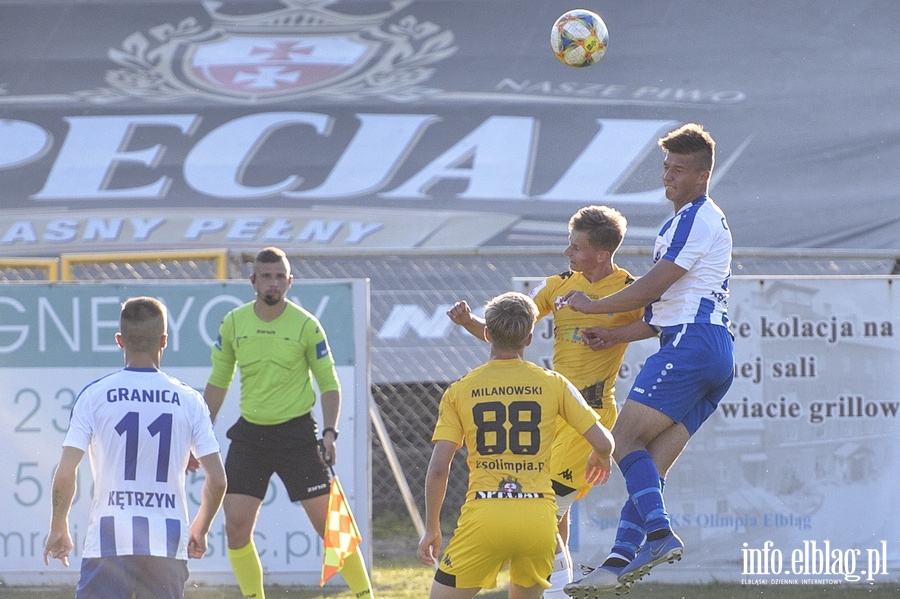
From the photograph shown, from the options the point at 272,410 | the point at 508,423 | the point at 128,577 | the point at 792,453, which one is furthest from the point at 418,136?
the point at 128,577

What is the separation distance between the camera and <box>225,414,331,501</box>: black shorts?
23.5 ft

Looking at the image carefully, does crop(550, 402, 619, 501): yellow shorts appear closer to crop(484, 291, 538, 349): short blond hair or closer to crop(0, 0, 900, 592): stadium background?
crop(484, 291, 538, 349): short blond hair

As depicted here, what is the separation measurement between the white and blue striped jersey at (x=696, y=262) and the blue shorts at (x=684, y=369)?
66mm

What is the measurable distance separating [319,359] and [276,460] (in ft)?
2.21

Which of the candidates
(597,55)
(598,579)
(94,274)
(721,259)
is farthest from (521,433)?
(94,274)

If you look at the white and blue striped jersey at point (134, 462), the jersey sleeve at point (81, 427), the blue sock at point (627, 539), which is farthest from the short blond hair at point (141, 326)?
the blue sock at point (627, 539)

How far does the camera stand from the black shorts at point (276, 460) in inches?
281

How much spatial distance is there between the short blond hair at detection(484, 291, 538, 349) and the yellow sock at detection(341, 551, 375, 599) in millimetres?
2725

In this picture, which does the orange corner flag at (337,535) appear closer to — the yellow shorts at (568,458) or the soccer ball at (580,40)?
the yellow shorts at (568,458)

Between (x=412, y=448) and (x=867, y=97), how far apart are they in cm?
615

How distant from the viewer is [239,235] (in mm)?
11969

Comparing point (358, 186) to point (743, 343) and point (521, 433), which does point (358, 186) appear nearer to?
point (743, 343)

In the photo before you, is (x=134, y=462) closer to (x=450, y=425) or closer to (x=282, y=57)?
(x=450, y=425)

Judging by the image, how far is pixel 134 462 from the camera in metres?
4.86
